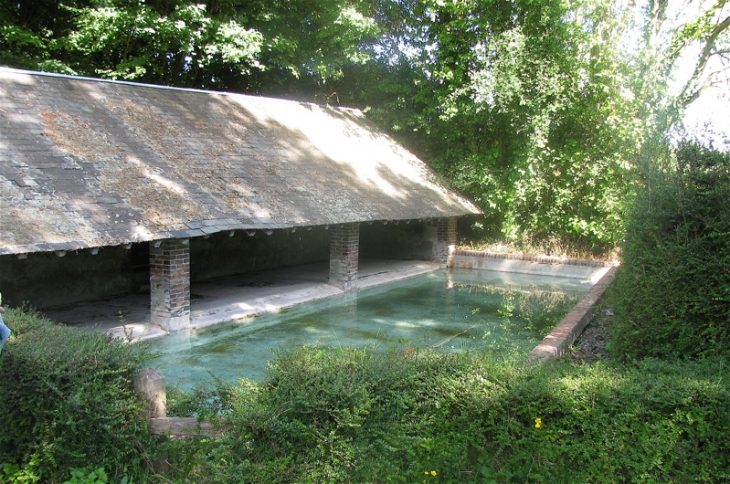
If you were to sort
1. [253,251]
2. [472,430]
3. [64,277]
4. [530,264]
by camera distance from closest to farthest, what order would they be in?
[472,430]
[64,277]
[253,251]
[530,264]

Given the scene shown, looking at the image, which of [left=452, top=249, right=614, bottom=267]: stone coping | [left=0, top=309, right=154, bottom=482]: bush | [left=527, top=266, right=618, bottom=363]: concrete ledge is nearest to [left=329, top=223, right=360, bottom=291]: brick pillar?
[left=527, top=266, right=618, bottom=363]: concrete ledge

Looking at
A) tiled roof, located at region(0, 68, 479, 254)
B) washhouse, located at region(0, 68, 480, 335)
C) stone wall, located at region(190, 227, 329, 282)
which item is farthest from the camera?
stone wall, located at region(190, 227, 329, 282)

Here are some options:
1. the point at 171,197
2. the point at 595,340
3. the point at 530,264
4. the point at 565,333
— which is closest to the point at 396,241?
the point at 530,264

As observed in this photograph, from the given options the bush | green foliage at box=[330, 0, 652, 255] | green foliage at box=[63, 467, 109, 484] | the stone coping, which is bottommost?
green foliage at box=[63, 467, 109, 484]

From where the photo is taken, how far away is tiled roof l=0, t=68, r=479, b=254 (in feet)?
22.9

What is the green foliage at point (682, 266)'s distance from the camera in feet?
15.7

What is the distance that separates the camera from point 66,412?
378cm

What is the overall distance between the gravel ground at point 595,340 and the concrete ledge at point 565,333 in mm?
86

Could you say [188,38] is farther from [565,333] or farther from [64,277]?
[565,333]

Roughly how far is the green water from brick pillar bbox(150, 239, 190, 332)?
0.97 feet

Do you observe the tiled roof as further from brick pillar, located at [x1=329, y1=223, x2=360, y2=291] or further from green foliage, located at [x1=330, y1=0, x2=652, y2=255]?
green foliage, located at [x1=330, y1=0, x2=652, y2=255]

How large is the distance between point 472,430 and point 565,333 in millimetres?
3674

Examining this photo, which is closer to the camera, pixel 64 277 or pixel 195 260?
pixel 64 277

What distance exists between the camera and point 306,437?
350 cm
